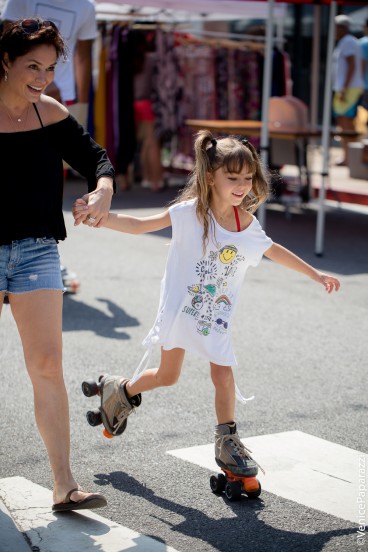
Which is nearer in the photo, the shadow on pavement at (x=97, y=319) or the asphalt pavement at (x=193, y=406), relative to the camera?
the asphalt pavement at (x=193, y=406)

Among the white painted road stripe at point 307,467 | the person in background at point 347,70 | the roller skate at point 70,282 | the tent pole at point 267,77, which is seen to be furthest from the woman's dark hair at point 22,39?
the person in background at point 347,70

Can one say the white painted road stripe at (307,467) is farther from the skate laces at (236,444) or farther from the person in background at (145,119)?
the person in background at (145,119)

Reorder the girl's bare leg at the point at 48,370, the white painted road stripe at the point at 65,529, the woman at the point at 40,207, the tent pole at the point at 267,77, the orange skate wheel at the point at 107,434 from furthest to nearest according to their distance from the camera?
the tent pole at the point at 267,77 → the orange skate wheel at the point at 107,434 → the girl's bare leg at the point at 48,370 → the woman at the point at 40,207 → the white painted road stripe at the point at 65,529

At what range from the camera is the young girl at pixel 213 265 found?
4.45 metres

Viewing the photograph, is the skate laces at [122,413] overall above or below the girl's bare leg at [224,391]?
below

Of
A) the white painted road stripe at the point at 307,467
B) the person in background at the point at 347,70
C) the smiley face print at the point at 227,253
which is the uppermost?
the person in background at the point at 347,70

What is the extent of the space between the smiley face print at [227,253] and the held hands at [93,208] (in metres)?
0.61

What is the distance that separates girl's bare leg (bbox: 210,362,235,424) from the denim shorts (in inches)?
32.7

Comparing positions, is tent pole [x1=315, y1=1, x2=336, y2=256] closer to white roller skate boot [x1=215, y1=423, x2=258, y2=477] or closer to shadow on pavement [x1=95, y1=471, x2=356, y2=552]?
white roller skate boot [x1=215, y1=423, x2=258, y2=477]

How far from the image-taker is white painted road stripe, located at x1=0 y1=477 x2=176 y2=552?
3855 millimetres

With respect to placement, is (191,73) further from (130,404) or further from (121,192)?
(130,404)

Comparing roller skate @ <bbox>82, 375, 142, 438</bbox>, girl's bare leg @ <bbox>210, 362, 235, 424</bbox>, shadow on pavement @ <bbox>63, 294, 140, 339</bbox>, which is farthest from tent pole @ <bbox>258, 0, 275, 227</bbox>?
girl's bare leg @ <bbox>210, 362, 235, 424</bbox>

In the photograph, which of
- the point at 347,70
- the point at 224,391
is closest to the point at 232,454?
the point at 224,391

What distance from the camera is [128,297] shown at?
8438mm
